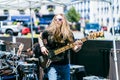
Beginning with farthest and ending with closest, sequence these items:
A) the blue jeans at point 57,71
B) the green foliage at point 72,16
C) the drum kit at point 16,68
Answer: the green foliage at point 72,16 < the drum kit at point 16,68 < the blue jeans at point 57,71

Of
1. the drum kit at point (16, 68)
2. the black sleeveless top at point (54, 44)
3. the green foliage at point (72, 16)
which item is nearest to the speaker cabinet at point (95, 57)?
the drum kit at point (16, 68)

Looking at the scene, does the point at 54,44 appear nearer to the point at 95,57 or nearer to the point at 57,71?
the point at 57,71

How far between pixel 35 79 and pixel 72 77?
776mm

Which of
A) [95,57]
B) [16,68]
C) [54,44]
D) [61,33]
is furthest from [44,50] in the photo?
[95,57]

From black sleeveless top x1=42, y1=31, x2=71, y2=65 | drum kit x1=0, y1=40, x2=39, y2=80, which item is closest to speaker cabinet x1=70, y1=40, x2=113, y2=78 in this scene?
drum kit x1=0, y1=40, x2=39, y2=80

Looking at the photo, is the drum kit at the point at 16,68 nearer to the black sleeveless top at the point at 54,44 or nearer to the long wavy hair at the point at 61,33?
the black sleeveless top at the point at 54,44

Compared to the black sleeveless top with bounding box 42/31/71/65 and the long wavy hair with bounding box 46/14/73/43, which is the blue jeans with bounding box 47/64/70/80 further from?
the long wavy hair with bounding box 46/14/73/43

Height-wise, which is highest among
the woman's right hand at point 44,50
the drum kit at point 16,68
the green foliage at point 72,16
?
the green foliage at point 72,16

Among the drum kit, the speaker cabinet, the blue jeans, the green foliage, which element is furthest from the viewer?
the green foliage

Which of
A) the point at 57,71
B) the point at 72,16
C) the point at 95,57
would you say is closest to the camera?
the point at 57,71

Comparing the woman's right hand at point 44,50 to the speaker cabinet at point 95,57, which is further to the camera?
the speaker cabinet at point 95,57

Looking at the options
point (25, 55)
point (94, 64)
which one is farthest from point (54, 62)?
point (94, 64)

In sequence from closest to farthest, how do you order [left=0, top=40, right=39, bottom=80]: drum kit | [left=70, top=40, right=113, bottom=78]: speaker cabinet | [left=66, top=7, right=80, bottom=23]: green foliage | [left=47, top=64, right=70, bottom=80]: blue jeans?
1. [left=47, top=64, right=70, bottom=80]: blue jeans
2. [left=0, top=40, right=39, bottom=80]: drum kit
3. [left=70, top=40, right=113, bottom=78]: speaker cabinet
4. [left=66, top=7, right=80, bottom=23]: green foliage

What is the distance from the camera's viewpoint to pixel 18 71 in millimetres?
8562
